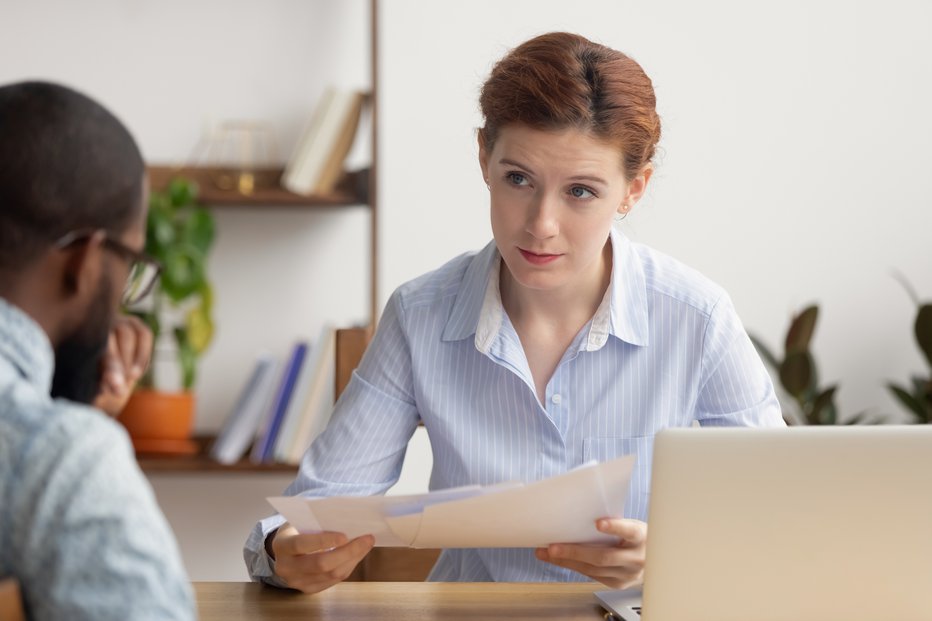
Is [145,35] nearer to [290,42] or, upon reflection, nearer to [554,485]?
[290,42]

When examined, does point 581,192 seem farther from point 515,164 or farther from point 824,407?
point 824,407

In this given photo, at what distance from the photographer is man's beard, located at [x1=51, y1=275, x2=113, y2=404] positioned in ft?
2.87

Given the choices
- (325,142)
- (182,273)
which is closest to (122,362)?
(182,273)

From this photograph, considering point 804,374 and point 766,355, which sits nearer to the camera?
point 804,374

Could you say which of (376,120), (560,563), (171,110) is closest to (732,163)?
(376,120)

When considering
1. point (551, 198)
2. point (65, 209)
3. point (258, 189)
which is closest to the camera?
point (65, 209)

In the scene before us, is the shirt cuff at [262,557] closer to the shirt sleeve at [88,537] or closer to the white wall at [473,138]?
the shirt sleeve at [88,537]

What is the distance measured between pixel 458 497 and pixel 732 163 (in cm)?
184

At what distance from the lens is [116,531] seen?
28.7 inches

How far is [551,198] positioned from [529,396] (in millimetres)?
286

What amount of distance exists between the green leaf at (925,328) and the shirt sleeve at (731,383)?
1.13 meters

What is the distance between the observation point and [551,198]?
1.55 metres

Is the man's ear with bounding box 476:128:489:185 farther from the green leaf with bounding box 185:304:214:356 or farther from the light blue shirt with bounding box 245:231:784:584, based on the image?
the green leaf with bounding box 185:304:214:356

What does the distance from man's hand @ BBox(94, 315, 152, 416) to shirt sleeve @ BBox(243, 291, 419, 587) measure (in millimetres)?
551
